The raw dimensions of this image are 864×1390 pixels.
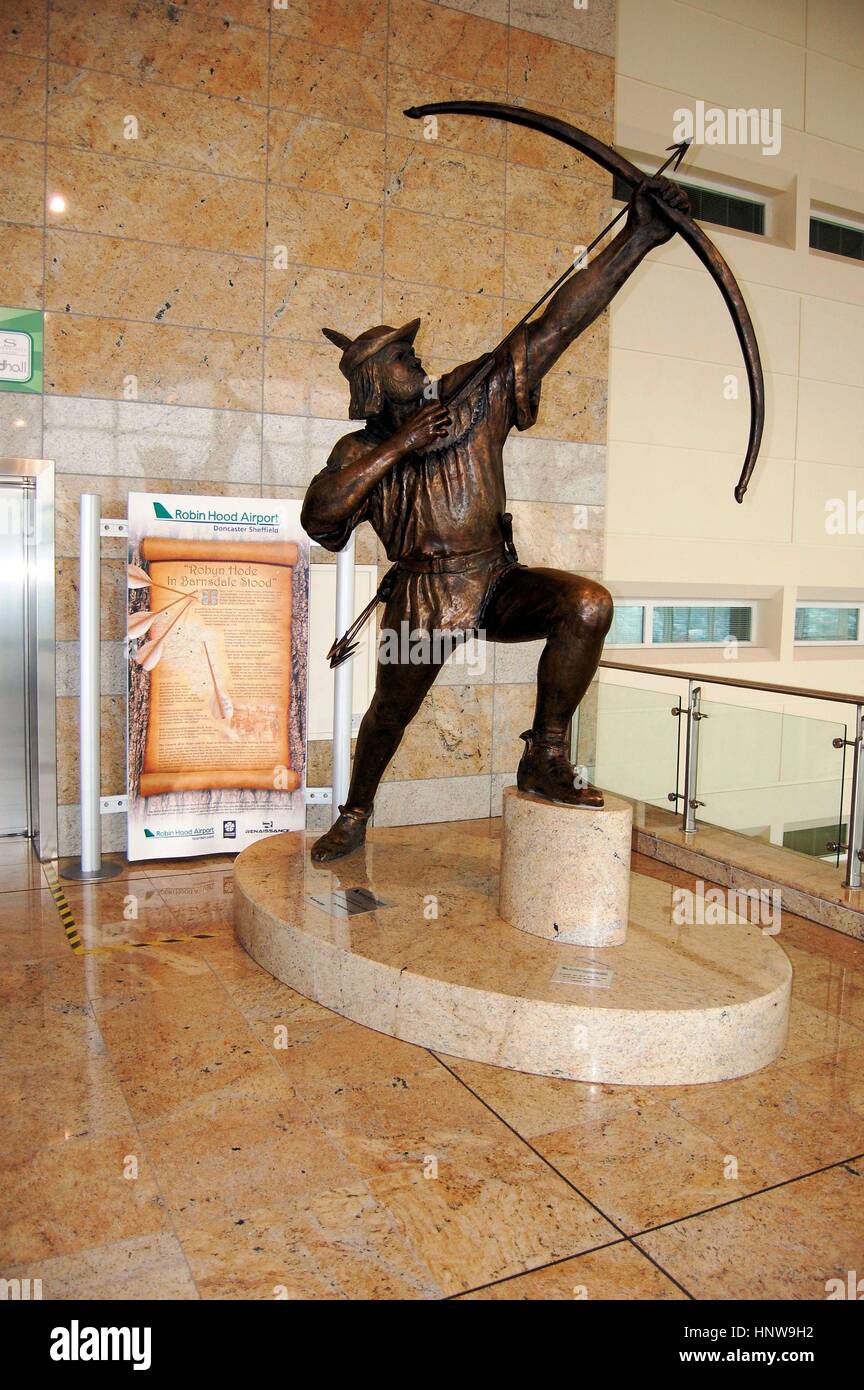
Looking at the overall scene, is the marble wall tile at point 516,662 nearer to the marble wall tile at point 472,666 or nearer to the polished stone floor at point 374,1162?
the marble wall tile at point 472,666

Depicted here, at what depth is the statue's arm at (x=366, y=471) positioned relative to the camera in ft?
10.9

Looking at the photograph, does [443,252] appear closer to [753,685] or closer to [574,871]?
[753,685]

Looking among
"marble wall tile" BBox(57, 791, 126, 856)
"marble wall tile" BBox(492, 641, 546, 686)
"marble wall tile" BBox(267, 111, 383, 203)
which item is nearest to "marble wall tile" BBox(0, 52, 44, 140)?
"marble wall tile" BBox(267, 111, 383, 203)

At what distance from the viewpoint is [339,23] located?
19.5 ft

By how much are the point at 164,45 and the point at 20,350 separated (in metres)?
1.90

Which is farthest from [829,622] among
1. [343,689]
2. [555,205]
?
[343,689]

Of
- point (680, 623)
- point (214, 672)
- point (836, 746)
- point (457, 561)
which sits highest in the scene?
point (457, 561)

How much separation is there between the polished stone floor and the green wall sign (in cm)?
322

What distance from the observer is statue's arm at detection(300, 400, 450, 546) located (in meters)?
3.33

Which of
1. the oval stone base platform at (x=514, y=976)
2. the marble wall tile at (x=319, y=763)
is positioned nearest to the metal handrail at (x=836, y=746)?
the oval stone base platform at (x=514, y=976)
